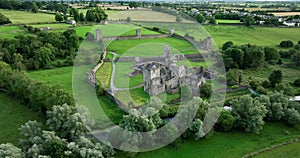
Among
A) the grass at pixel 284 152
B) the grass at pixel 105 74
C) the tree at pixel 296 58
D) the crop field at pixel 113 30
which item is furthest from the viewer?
the crop field at pixel 113 30

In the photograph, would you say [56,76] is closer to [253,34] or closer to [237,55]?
[237,55]

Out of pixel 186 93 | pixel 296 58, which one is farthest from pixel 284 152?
pixel 296 58

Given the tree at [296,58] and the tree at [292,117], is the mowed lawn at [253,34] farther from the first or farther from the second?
the tree at [292,117]

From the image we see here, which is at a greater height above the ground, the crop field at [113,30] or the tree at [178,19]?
the tree at [178,19]

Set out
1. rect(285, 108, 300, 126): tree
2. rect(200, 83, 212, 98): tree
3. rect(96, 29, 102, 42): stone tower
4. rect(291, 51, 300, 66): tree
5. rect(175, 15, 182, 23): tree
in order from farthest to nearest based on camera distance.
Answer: rect(175, 15, 182, 23): tree → rect(96, 29, 102, 42): stone tower → rect(291, 51, 300, 66): tree → rect(200, 83, 212, 98): tree → rect(285, 108, 300, 126): tree

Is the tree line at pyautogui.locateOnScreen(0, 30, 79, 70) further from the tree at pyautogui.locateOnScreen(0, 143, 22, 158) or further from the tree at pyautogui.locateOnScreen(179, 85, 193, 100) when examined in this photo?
the tree at pyautogui.locateOnScreen(0, 143, 22, 158)

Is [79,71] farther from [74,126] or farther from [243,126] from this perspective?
[243,126]

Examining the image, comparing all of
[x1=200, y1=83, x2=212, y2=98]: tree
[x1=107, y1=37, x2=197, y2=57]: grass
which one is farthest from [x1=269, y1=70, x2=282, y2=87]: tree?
[x1=107, y1=37, x2=197, y2=57]: grass

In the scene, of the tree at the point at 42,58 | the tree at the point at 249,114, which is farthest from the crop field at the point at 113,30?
the tree at the point at 249,114
